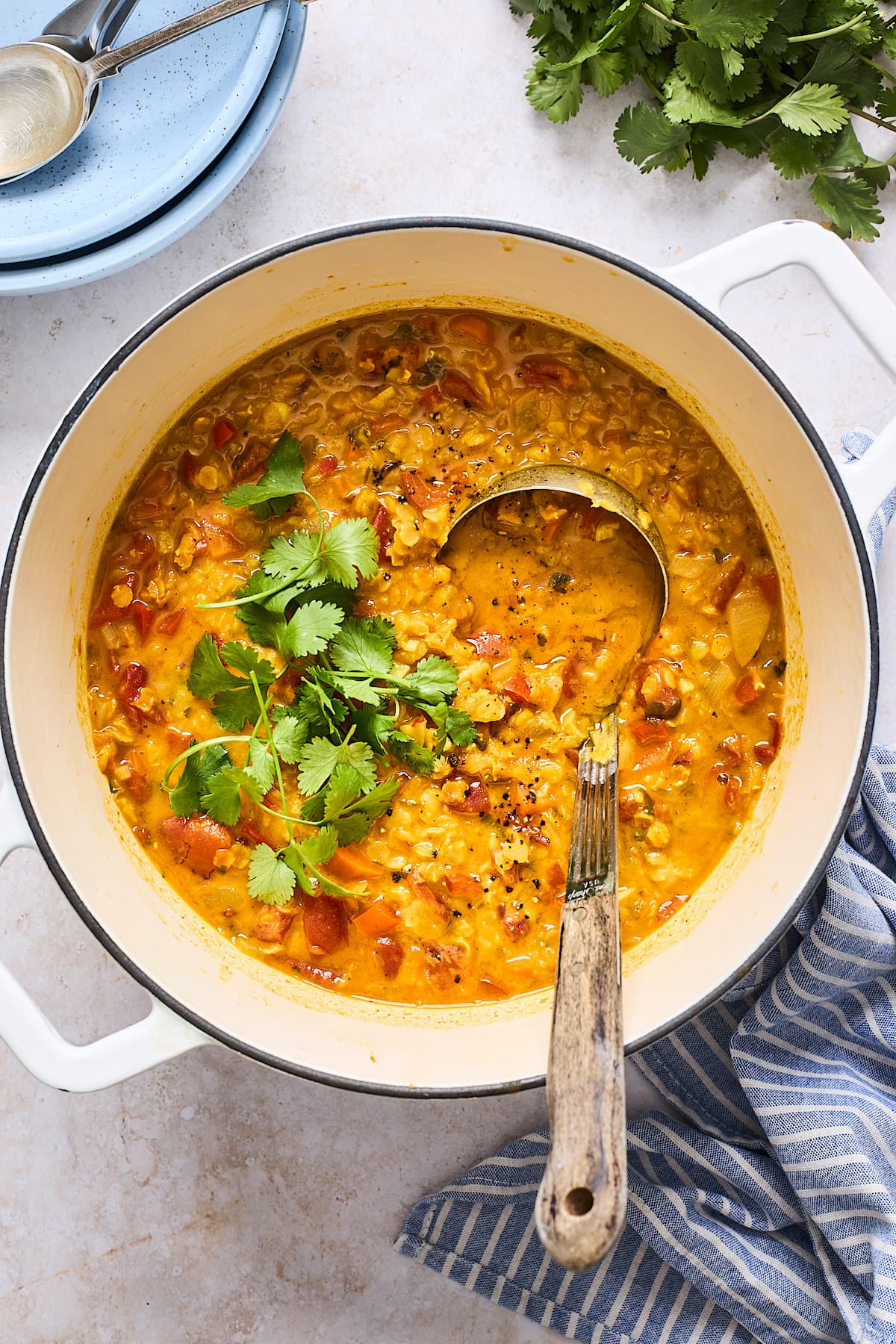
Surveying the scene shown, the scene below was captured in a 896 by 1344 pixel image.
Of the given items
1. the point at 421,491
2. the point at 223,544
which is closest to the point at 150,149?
the point at 223,544

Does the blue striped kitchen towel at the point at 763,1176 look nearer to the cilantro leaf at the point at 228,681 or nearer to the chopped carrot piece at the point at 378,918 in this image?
the chopped carrot piece at the point at 378,918

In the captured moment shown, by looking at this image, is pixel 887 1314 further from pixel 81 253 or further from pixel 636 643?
pixel 81 253

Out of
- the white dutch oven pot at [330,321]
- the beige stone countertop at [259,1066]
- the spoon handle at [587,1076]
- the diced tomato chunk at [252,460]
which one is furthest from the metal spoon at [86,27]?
the spoon handle at [587,1076]

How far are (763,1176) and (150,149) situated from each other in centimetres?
357

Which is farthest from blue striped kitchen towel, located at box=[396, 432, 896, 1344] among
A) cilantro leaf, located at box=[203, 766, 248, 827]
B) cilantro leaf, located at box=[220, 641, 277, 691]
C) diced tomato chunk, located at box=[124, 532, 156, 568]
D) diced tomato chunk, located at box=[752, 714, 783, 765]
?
diced tomato chunk, located at box=[124, 532, 156, 568]

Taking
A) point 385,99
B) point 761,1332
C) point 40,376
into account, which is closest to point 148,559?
point 40,376

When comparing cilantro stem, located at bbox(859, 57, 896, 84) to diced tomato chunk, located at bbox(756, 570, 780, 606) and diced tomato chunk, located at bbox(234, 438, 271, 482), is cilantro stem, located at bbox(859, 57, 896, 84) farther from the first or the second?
diced tomato chunk, located at bbox(234, 438, 271, 482)

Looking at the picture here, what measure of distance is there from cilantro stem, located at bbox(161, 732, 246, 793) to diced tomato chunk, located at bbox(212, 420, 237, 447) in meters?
0.86

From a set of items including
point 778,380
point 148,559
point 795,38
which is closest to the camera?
point 778,380

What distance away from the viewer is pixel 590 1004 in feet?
7.77

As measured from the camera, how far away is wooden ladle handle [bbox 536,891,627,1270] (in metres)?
2.04

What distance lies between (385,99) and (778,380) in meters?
1.54

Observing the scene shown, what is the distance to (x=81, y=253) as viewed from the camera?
10.1 ft

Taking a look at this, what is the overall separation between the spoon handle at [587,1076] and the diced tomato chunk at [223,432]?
1562 millimetres
